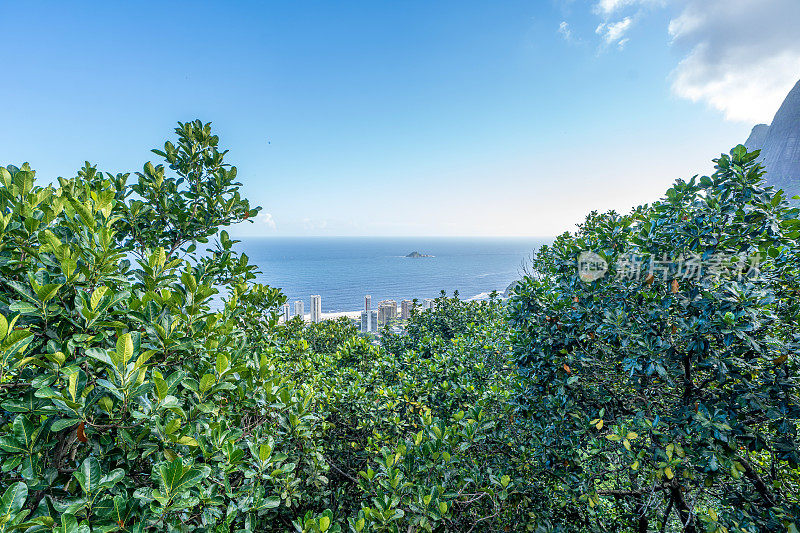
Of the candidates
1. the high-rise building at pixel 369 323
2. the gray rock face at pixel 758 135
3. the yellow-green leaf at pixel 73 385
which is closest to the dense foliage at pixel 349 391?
the yellow-green leaf at pixel 73 385

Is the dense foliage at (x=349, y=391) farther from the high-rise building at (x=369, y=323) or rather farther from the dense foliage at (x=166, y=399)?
the high-rise building at (x=369, y=323)

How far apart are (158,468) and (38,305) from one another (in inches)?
37.7

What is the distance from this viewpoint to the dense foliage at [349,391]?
1456mm

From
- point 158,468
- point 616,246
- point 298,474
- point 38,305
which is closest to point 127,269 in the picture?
point 38,305

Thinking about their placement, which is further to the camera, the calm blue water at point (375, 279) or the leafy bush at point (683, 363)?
the calm blue water at point (375, 279)

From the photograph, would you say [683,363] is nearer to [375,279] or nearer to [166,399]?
[166,399]

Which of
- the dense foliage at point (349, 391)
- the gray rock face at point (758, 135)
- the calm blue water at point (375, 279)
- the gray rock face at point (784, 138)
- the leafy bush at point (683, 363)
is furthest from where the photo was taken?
the gray rock face at point (758, 135)

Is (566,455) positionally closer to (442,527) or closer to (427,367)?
(442,527)

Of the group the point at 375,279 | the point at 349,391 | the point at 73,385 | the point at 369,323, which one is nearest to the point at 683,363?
the point at 349,391

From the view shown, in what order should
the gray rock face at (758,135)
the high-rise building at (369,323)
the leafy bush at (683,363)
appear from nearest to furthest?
1. the leafy bush at (683,363)
2. the high-rise building at (369,323)
3. the gray rock face at (758,135)

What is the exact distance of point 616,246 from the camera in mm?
3354

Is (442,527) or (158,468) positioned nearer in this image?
(158,468)

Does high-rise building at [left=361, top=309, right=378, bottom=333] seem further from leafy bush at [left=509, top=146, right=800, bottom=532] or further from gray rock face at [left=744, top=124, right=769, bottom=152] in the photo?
gray rock face at [left=744, top=124, right=769, bottom=152]

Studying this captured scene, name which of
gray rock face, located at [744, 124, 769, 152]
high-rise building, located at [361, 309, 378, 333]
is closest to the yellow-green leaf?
high-rise building, located at [361, 309, 378, 333]
